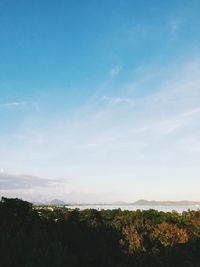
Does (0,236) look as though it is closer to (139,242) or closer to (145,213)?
(139,242)

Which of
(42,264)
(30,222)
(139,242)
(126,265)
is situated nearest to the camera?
(42,264)

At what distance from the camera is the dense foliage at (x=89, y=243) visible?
1070 cm

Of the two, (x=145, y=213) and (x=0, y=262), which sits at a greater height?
(x=145, y=213)

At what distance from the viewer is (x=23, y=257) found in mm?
10727

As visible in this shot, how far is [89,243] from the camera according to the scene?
1833cm

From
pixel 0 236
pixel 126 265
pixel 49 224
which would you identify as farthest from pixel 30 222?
pixel 126 265

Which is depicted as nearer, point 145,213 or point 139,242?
point 139,242

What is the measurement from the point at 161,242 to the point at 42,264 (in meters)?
6.71

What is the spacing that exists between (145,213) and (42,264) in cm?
2882

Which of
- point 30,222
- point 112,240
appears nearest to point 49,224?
point 30,222

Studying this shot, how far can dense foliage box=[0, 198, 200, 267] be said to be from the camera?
10.7 metres

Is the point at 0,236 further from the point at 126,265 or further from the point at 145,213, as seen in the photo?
the point at 145,213

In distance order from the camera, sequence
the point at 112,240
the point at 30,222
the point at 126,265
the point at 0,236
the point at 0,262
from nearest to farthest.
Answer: the point at 0,262, the point at 126,265, the point at 0,236, the point at 112,240, the point at 30,222

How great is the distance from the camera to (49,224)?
21703mm
